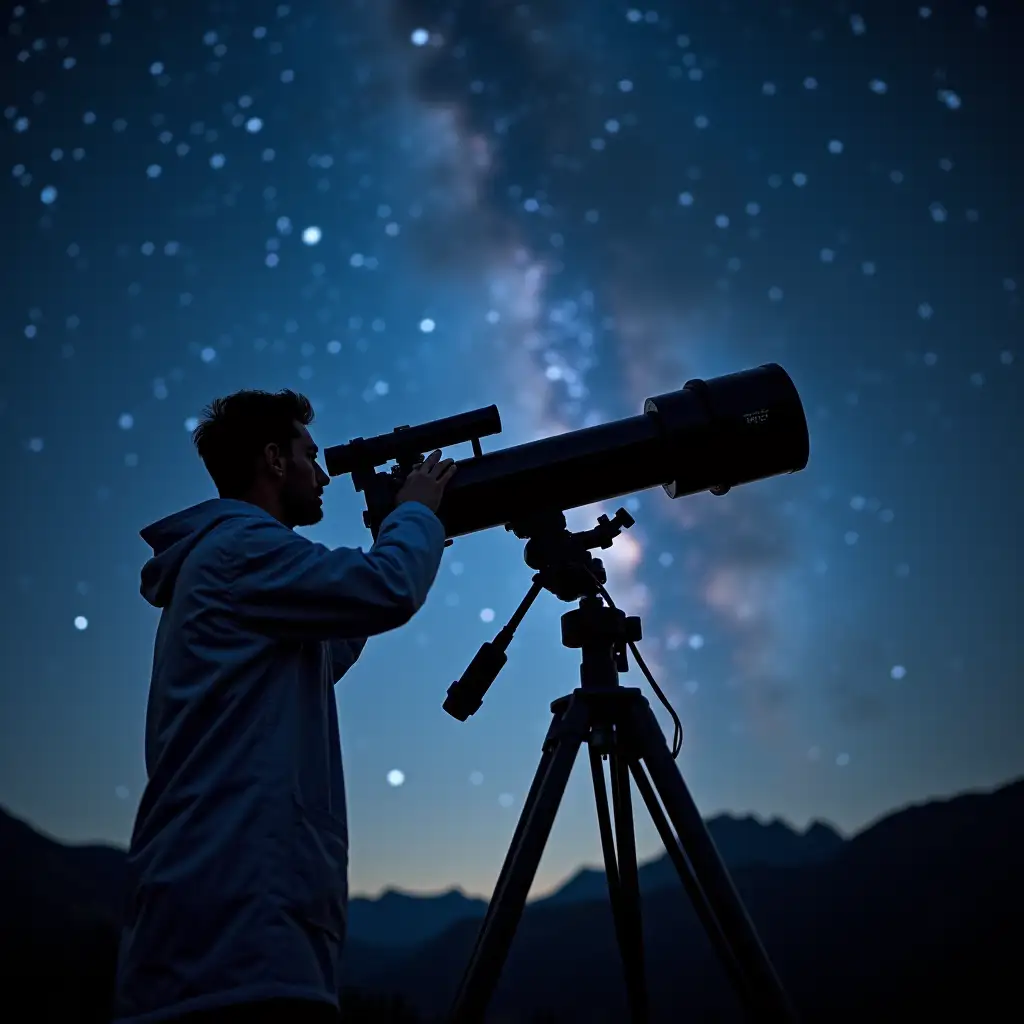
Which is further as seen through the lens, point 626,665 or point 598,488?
point 598,488

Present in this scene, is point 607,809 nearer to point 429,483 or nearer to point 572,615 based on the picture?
point 572,615

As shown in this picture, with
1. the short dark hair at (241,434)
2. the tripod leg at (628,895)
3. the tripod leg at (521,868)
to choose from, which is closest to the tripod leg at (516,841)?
the tripod leg at (521,868)

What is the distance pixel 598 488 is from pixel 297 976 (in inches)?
55.1

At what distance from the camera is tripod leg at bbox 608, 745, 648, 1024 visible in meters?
1.82

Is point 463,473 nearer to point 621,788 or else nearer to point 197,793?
point 621,788

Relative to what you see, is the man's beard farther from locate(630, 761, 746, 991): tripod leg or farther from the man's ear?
locate(630, 761, 746, 991): tripod leg

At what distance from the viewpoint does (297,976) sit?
1.26m

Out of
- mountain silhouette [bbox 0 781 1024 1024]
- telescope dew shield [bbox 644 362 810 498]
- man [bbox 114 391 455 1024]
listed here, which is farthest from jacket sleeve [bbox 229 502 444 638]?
mountain silhouette [bbox 0 781 1024 1024]

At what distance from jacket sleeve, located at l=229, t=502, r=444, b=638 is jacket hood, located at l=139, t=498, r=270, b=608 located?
131 millimetres

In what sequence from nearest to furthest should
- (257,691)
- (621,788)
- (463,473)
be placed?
(257,691) → (621,788) → (463,473)

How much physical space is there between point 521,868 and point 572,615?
2.00ft

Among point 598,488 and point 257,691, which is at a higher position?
point 598,488

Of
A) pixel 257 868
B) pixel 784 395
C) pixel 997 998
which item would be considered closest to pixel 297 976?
pixel 257 868

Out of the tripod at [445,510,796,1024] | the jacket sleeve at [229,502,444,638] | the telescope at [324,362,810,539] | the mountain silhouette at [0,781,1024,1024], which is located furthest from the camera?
the mountain silhouette at [0,781,1024,1024]
